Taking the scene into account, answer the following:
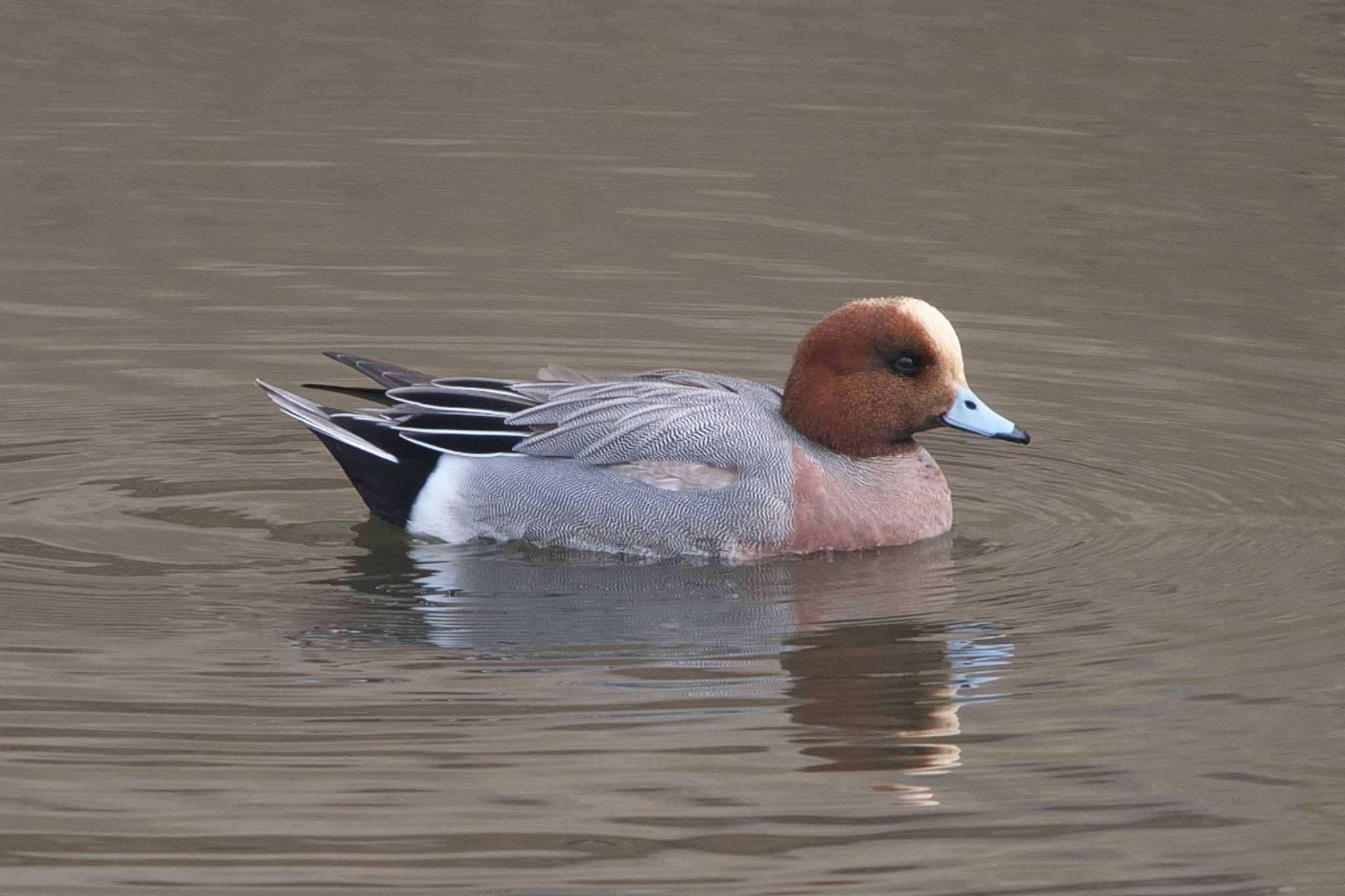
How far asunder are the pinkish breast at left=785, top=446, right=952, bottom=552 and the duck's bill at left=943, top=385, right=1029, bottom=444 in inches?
9.7

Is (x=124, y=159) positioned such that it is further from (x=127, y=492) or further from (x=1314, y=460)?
(x=1314, y=460)

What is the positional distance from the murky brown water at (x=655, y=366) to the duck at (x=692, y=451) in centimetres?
16

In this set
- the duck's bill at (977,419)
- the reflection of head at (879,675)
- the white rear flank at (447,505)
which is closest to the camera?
the reflection of head at (879,675)

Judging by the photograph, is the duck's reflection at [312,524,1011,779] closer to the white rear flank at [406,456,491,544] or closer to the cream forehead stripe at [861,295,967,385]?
the white rear flank at [406,456,491,544]

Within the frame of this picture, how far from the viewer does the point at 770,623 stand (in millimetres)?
6699

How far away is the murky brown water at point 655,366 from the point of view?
5.18m

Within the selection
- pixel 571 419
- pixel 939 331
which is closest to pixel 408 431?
pixel 571 419

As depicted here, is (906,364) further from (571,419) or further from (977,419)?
(571,419)

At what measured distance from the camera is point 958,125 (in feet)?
45.6

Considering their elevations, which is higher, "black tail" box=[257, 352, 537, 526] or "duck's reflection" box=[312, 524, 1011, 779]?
"black tail" box=[257, 352, 537, 526]

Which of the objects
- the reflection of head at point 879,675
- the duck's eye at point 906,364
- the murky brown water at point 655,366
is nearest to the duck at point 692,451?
the duck's eye at point 906,364

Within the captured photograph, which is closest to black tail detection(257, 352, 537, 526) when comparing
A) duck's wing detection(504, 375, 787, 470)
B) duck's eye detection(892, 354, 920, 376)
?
duck's wing detection(504, 375, 787, 470)

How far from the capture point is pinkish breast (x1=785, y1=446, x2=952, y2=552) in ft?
24.4

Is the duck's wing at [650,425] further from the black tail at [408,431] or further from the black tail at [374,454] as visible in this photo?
the black tail at [374,454]
